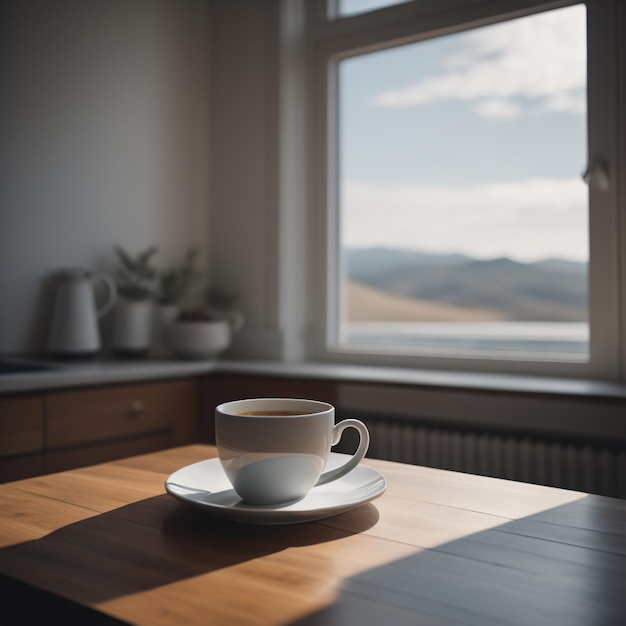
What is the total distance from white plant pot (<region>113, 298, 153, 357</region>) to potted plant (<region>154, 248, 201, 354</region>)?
0.23 ft

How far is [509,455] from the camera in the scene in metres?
1.94

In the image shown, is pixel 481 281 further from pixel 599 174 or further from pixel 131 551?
pixel 131 551

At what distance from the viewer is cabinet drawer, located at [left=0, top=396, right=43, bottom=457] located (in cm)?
176

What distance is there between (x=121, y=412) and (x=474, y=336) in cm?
117

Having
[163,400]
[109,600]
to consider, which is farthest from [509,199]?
[109,600]

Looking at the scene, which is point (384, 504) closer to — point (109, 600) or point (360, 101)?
point (109, 600)

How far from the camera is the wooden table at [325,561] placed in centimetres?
53

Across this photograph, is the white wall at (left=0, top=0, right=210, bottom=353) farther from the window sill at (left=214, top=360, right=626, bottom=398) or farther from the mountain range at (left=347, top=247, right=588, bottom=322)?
the mountain range at (left=347, top=247, right=588, bottom=322)

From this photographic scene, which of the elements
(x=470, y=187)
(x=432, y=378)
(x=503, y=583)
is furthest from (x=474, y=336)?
(x=503, y=583)

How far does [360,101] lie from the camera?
2.67 meters

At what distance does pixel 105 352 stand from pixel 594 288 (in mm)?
1689

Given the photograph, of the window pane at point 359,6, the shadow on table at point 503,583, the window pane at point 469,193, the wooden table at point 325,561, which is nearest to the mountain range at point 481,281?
the window pane at point 469,193

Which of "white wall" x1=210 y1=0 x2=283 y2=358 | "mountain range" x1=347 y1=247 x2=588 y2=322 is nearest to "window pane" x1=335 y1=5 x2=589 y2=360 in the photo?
"mountain range" x1=347 y1=247 x2=588 y2=322

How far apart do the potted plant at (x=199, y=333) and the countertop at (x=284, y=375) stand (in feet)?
0.13
